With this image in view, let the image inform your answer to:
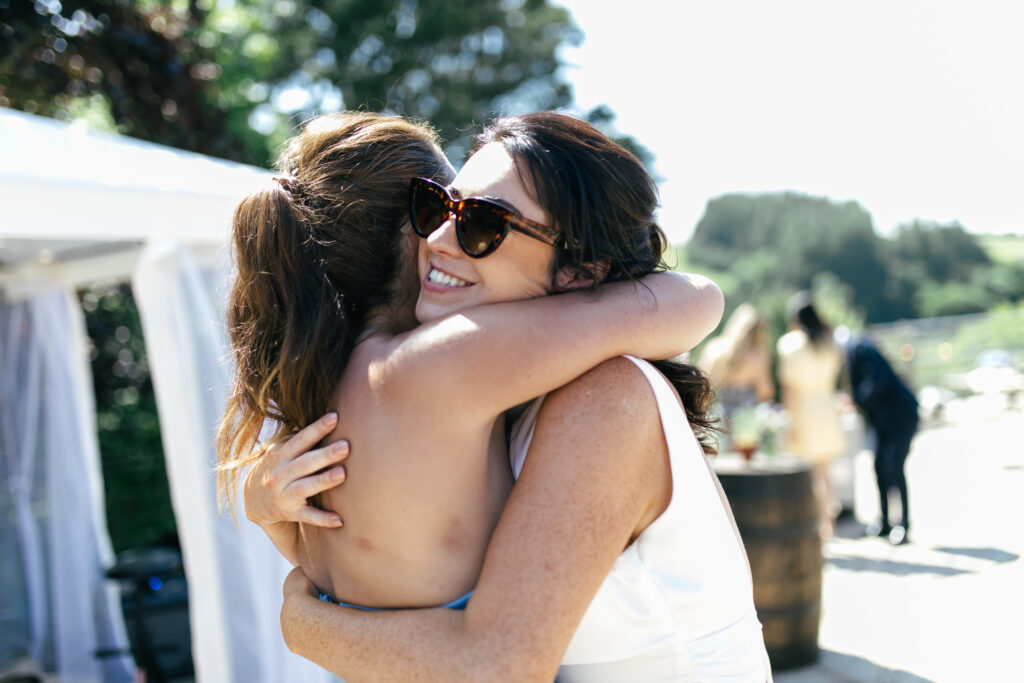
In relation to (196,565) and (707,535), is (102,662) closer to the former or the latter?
(196,565)

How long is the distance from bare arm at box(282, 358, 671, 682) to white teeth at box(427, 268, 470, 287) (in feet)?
0.86

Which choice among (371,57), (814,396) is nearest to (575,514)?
(814,396)

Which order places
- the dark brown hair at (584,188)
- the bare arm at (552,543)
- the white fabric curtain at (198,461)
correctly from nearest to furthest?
the bare arm at (552,543)
the dark brown hair at (584,188)
the white fabric curtain at (198,461)

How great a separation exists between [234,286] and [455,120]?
1737 cm

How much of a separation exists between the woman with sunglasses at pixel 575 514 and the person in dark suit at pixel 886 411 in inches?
229

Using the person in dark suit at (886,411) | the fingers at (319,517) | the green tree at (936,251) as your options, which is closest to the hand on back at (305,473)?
the fingers at (319,517)

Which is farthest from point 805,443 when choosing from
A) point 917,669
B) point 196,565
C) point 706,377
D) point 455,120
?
point 455,120

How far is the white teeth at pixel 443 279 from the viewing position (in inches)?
52.7

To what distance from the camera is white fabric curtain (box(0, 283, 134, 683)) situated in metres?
5.10

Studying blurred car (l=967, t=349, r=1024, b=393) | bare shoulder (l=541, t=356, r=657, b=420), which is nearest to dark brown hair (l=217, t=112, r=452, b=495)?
bare shoulder (l=541, t=356, r=657, b=420)

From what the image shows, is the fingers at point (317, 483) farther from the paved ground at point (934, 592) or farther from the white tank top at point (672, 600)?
the paved ground at point (934, 592)

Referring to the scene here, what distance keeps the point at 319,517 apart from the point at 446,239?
19.3 inches

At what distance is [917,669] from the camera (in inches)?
163

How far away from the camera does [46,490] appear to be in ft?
17.1
